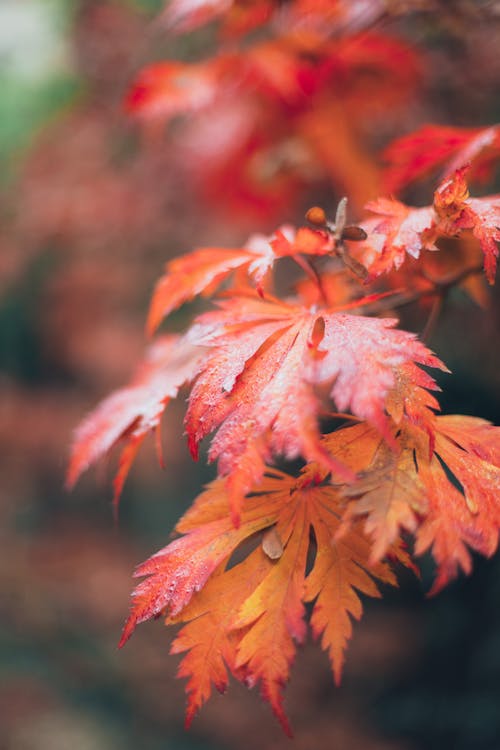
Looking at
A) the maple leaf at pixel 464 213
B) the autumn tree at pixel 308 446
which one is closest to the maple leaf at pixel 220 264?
the autumn tree at pixel 308 446

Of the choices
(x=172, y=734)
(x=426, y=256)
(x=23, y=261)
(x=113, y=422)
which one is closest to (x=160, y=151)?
(x=23, y=261)

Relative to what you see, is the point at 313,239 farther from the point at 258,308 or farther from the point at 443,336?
the point at 443,336

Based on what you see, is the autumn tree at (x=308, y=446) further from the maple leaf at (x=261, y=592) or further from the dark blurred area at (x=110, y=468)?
the dark blurred area at (x=110, y=468)

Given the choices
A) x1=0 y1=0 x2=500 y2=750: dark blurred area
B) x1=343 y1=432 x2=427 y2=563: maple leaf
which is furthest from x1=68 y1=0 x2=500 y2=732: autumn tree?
x1=0 y1=0 x2=500 y2=750: dark blurred area

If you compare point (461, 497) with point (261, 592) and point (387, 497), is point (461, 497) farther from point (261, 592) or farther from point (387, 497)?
point (261, 592)

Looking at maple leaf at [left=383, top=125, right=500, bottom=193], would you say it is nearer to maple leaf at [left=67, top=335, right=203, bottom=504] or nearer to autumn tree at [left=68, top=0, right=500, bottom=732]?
autumn tree at [left=68, top=0, right=500, bottom=732]

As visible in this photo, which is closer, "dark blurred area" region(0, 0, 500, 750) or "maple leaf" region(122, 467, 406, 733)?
"maple leaf" region(122, 467, 406, 733)
